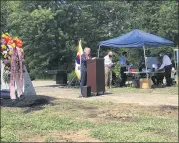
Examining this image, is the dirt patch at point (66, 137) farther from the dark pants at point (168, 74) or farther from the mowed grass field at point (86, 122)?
the dark pants at point (168, 74)

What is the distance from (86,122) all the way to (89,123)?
0.34ft

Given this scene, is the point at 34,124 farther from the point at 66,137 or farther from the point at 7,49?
the point at 7,49

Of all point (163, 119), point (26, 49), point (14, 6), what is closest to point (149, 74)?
point (163, 119)

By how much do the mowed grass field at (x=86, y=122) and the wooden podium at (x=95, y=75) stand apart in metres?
2.29

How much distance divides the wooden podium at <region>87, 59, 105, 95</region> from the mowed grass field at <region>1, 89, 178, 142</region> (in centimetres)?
229

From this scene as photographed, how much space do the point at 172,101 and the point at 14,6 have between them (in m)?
20.9

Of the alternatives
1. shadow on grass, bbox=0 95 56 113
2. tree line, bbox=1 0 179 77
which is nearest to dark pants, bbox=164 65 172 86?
shadow on grass, bbox=0 95 56 113

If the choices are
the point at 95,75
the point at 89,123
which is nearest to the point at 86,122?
the point at 89,123

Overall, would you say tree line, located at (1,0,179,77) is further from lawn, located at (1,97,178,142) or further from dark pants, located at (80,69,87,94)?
lawn, located at (1,97,178,142)

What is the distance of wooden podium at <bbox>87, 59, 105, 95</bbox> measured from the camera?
1298 cm

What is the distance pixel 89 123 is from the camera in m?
7.60

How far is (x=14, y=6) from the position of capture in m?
29.8

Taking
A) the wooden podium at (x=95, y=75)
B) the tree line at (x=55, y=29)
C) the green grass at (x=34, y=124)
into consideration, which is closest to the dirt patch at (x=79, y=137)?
the green grass at (x=34, y=124)

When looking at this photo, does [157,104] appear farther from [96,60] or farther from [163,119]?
[96,60]
